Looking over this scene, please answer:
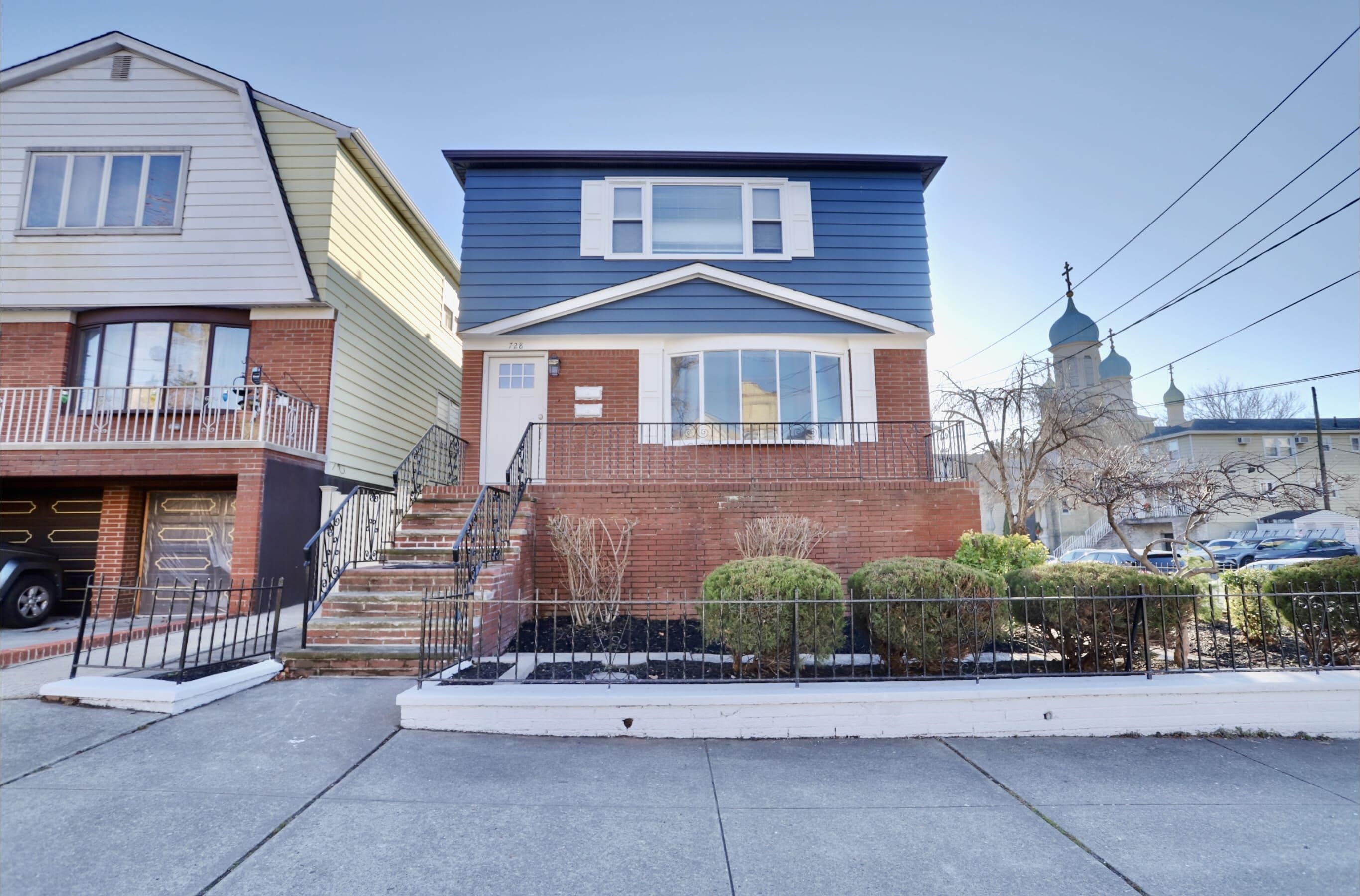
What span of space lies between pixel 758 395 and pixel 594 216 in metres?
4.34

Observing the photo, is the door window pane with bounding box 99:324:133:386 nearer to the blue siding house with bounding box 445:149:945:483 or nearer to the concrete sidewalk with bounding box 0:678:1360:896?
the blue siding house with bounding box 445:149:945:483

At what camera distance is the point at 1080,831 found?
371 centimetres

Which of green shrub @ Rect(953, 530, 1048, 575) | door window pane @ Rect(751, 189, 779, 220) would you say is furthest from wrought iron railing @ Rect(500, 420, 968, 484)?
door window pane @ Rect(751, 189, 779, 220)

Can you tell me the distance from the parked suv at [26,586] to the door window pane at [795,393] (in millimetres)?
10698

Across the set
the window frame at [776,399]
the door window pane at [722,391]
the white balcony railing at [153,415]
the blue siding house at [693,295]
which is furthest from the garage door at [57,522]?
the door window pane at [722,391]

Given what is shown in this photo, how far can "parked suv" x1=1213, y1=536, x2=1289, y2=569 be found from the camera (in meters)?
22.9

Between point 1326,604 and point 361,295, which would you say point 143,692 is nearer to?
point 361,295

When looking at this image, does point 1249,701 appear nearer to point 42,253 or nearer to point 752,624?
point 752,624

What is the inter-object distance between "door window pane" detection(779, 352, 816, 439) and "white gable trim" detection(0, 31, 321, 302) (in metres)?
7.84

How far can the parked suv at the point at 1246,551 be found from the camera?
75.1 ft

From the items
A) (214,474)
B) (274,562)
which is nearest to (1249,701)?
(274,562)

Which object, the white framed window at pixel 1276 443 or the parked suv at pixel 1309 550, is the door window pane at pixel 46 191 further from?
the white framed window at pixel 1276 443

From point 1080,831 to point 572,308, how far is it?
392 inches

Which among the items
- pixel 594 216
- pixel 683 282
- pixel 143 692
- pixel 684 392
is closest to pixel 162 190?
pixel 594 216
